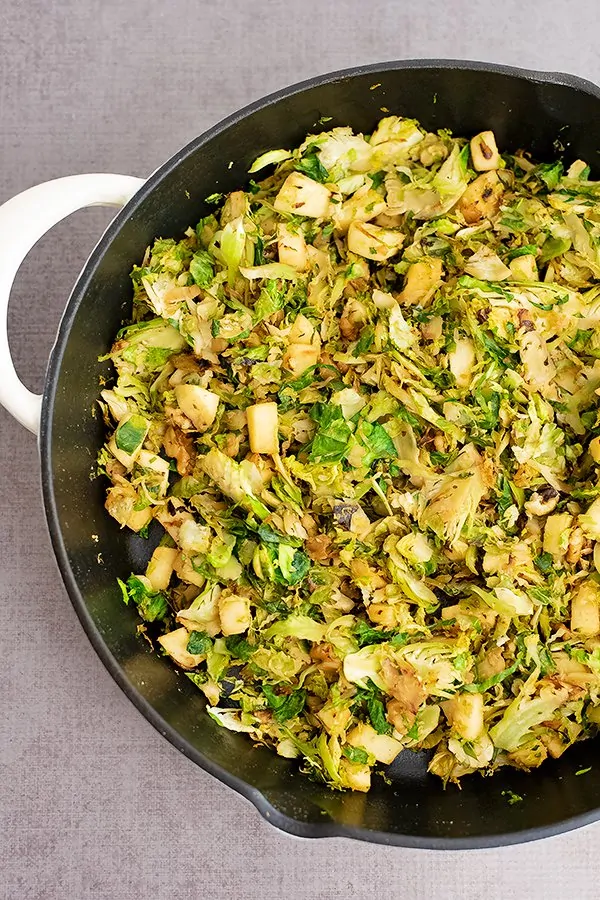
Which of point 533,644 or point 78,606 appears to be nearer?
point 78,606

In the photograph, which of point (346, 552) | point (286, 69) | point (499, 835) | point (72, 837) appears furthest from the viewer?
point (286, 69)

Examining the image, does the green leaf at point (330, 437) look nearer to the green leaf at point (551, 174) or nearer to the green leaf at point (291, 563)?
the green leaf at point (291, 563)

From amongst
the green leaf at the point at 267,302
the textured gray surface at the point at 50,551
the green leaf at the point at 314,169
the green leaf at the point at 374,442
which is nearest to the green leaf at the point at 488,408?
the green leaf at the point at 374,442

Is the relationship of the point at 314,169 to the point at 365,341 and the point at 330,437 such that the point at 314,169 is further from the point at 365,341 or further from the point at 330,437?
the point at 330,437

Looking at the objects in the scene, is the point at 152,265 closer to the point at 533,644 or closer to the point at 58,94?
the point at 58,94

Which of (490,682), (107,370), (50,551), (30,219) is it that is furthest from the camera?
(50,551)

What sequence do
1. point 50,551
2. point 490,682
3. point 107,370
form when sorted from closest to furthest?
point 490,682
point 107,370
point 50,551

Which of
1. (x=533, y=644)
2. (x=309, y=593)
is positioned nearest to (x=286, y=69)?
(x=309, y=593)

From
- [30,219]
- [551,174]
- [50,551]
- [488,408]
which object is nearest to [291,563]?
[488,408]

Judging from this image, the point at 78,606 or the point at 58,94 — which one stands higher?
the point at 58,94
